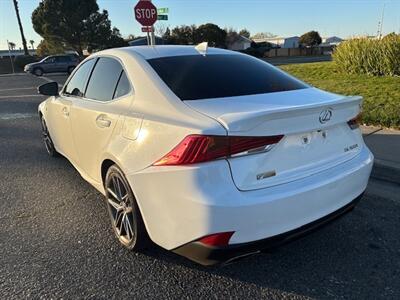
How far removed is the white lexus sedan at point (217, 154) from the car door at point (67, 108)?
29.7 inches

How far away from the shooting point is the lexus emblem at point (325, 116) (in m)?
2.68

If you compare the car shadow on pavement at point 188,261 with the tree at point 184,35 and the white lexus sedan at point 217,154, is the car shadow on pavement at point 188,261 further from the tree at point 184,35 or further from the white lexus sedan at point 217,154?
the tree at point 184,35

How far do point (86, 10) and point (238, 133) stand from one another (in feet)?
144

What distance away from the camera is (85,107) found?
12.6 ft

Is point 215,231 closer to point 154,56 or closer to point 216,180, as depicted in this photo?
point 216,180

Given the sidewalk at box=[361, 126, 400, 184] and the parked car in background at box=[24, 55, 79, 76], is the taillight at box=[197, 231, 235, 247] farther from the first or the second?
the parked car in background at box=[24, 55, 79, 76]

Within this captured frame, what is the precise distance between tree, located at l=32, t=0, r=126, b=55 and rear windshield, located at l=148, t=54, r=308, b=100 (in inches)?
1647

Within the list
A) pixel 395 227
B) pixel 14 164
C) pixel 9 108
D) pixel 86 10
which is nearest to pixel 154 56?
pixel 395 227

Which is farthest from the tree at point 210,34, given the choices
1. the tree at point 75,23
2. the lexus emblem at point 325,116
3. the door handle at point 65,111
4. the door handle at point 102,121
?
the lexus emblem at point 325,116

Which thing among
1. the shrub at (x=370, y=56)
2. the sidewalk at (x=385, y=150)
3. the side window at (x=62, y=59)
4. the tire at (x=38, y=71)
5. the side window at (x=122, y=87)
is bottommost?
the tire at (x=38, y=71)

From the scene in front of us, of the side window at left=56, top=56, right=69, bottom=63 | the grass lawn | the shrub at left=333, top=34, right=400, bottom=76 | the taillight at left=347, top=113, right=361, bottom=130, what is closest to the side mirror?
Answer: the taillight at left=347, top=113, right=361, bottom=130

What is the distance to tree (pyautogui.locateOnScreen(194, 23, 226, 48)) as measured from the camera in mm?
51891

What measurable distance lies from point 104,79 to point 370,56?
9.30 m

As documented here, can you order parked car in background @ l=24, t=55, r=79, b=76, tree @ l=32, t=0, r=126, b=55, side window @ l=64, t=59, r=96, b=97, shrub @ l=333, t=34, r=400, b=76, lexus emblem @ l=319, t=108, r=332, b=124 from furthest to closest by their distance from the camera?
tree @ l=32, t=0, r=126, b=55
parked car in background @ l=24, t=55, r=79, b=76
shrub @ l=333, t=34, r=400, b=76
side window @ l=64, t=59, r=96, b=97
lexus emblem @ l=319, t=108, r=332, b=124
